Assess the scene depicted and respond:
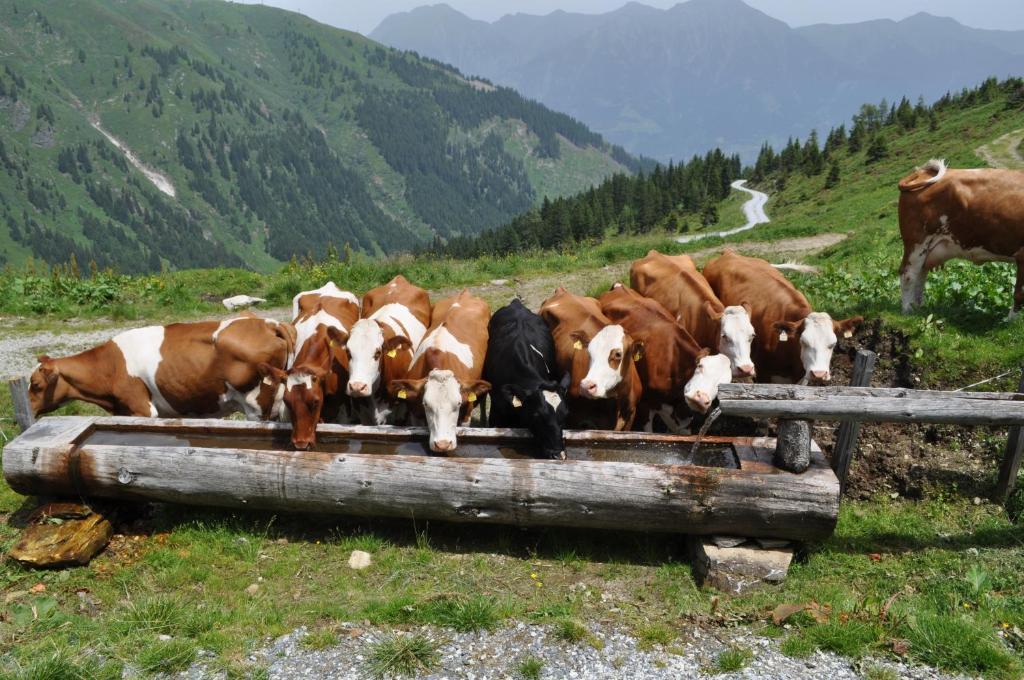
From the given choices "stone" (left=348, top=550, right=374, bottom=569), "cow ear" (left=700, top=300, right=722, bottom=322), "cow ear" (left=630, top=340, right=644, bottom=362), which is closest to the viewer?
"stone" (left=348, top=550, right=374, bottom=569)

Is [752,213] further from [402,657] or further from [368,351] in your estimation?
[402,657]

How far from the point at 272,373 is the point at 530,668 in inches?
194

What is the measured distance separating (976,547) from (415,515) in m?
5.78

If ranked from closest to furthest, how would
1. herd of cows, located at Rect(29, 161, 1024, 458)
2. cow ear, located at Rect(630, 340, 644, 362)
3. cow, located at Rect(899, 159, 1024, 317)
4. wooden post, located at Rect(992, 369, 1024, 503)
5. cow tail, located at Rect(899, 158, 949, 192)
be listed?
wooden post, located at Rect(992, 369, 1024, 503), herd of cows, located at Rect(29, 161, 1024, 458), cow ear, located at Rect(630, 340, 644, 362), cow, located at Rect(899, 159, 1024, 317), cow tail, located at Rect(899, 158, 949, 192)

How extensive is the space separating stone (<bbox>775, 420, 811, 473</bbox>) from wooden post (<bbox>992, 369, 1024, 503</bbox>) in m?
2.57

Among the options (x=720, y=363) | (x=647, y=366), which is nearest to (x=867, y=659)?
(x=720, y=363)

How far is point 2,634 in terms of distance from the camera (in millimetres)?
5805

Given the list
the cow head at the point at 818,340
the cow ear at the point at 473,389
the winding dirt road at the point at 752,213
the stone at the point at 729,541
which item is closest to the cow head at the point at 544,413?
the cow ear at the point at 473,389

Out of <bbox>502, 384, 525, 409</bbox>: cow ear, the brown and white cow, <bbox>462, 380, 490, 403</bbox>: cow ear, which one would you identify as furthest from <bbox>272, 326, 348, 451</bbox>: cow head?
the brown and white cow

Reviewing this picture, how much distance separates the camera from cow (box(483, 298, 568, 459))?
764 centimetres

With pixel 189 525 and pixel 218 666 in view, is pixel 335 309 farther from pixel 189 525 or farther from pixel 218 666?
pixel 218 666

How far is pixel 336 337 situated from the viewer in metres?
9.43

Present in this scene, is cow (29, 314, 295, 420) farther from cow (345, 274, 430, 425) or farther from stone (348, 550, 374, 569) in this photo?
stone (348, 550, 374, 569)

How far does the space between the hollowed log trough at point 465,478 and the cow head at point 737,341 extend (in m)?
1.72
